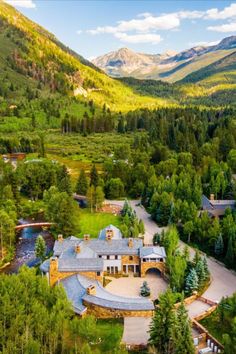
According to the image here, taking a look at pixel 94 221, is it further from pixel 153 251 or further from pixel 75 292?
pixel 75 292

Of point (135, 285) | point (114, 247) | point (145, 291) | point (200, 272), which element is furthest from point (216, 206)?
point (145, 291)

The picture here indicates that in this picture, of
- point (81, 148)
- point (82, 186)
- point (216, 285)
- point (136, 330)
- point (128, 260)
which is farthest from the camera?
point (81, 148)

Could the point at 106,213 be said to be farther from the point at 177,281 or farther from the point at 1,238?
the point at 177,281

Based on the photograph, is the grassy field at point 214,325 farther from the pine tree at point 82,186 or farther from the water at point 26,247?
the pine tree at point 82,186

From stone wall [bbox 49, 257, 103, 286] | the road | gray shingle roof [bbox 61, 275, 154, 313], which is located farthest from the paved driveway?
stone wall [bbox 49, 257, 103, 286]

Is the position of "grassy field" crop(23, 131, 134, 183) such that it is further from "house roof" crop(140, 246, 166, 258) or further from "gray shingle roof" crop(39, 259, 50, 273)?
"gray shingle roof" crop(39, 259, 50, 273)

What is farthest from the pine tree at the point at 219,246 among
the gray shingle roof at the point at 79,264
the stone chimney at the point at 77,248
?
the stone chimney at the point at 77,248
